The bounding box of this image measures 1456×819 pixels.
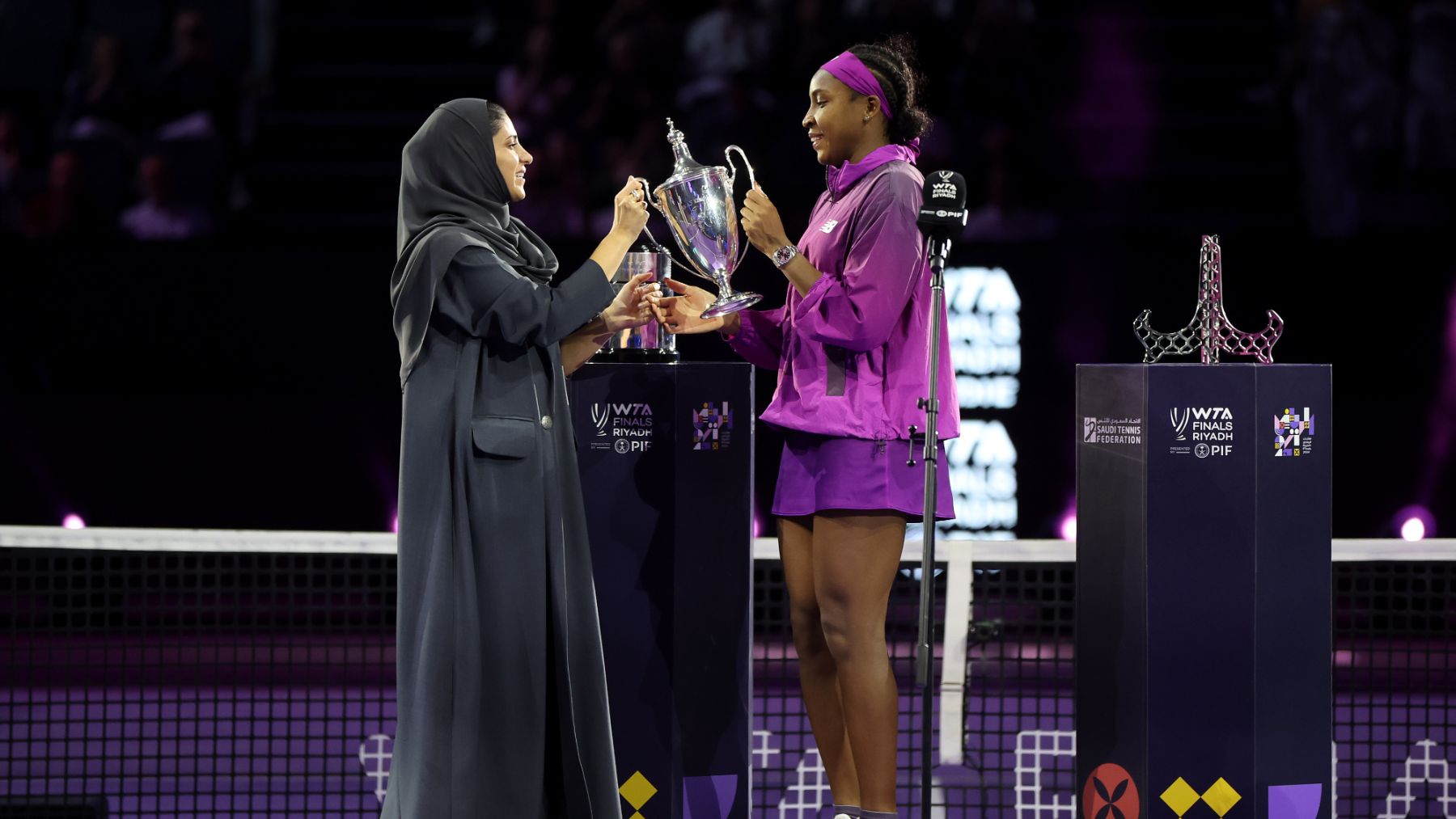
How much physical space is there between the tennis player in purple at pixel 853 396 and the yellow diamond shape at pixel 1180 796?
641mm

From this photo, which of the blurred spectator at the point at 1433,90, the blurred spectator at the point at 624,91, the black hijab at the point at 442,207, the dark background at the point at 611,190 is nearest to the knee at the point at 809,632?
the black hijab at the point at 442,207

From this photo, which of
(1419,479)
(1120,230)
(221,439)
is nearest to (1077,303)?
(1120,230)

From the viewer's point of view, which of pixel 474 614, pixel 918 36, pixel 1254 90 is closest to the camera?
pixel 474 614

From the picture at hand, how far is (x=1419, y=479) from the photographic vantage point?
6.77 meters

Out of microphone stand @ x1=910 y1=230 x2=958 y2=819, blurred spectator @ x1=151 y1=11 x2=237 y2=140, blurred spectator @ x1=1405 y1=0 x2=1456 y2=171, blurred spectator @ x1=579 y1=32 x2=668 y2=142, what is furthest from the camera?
blurred spectator @ x1=151 y1=11 x2=237 y2=140

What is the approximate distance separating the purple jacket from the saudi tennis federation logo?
0.18m

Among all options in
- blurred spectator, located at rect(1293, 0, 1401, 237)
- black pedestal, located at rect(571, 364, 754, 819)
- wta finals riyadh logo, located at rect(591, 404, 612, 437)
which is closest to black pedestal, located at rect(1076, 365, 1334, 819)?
black pedestal, located at rect(571, 364, 754, 819)

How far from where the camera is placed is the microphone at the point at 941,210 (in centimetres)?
330

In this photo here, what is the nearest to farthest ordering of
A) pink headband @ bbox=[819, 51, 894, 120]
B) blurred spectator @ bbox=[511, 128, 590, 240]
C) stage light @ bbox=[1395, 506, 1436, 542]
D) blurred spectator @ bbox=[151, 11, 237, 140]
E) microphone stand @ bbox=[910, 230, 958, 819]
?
microphone stand @ bbox=[910, 230, 958, 819], pink headband @ bbox=[819, 51, 894, 120], stage light @ bbox=[1395, 506, 1436, 542], blurred spectator @ bbox=[511, 128, 590, 240], blurred spectator @ bbox=[151, 11, 237, 140]

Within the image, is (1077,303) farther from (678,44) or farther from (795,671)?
(678,44)

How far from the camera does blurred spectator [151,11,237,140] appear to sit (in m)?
8.60

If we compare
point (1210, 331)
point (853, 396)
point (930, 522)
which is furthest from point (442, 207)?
point (1210, 331)

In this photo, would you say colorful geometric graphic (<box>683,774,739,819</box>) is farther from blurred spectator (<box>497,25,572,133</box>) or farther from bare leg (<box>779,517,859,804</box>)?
blurred spectator (<box>497,25,572,133</box>)

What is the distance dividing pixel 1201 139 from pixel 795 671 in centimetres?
406
